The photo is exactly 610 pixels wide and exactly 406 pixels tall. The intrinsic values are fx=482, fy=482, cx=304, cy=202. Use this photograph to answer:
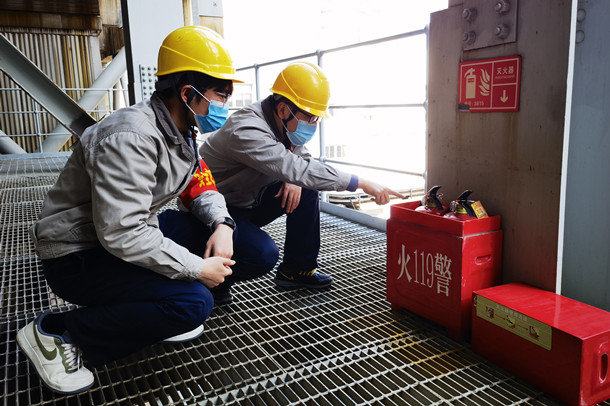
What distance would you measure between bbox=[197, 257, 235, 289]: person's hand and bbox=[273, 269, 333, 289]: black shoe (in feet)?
2.94

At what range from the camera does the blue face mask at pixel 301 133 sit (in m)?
2.38

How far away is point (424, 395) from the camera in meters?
1.60

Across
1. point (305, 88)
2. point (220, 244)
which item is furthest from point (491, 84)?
point (220, 244)

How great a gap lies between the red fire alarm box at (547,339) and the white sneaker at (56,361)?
4.72 ft

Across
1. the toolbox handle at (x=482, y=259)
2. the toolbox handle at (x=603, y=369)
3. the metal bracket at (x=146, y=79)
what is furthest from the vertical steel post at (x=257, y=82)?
the toolbox handle at (x=603, y=369)

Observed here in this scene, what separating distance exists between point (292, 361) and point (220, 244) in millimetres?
529

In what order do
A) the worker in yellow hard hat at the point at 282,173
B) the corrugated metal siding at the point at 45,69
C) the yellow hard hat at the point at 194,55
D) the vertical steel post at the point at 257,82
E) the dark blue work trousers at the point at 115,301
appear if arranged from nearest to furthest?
the dark blue work trousers at the point at 115,301 < the yellow hard hat at the point at 194,55 < the worker in yellow hard hat at the point at 282,173 < the vertical steel post at the point at 257,82 < the corrugated metal siding at the point at 45,69

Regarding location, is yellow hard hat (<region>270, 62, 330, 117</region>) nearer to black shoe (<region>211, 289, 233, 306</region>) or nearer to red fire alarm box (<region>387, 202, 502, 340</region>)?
red fire alarm box (<region>387, 202, 502, 340</region>)

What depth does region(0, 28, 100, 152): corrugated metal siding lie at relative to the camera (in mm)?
9328

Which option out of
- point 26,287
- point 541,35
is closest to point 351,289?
point 541,35

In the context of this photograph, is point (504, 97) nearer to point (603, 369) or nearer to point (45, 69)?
point (603, 369)

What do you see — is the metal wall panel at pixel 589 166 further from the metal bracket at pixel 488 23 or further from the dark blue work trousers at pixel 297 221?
the dark blue work trousers at pixel 297 221

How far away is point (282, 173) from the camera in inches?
89.2

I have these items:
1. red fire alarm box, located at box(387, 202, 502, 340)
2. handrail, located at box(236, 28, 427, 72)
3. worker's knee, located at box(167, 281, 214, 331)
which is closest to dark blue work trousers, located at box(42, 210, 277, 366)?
worker's knee, located at box(167, 281, 214, 331)
